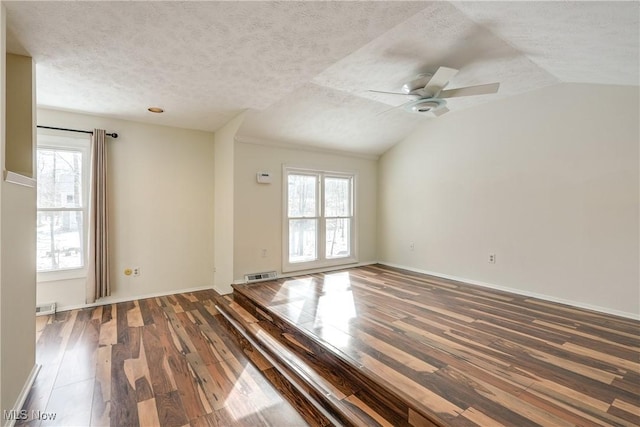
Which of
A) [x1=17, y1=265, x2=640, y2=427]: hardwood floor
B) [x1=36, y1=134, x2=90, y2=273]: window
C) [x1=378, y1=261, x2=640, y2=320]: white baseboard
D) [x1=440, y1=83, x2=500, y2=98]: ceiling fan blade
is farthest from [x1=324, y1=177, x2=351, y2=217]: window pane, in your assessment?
[x1=36, y1=134, x2=90, y2=273]: window

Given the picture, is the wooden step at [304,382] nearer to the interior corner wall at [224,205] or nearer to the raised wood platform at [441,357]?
the raised wood platform at [441,357]

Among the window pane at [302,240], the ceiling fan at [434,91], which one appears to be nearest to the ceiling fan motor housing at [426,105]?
the ceiling fan at [434,91]

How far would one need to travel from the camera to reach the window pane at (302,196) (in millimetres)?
5039

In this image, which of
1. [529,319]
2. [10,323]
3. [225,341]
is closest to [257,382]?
[225,341]

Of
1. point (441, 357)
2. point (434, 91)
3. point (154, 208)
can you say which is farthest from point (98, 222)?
point (434, 91)

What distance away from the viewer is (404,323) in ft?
9.73

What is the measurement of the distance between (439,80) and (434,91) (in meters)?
0.25

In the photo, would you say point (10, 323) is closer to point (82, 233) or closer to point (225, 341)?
point (225, 341)

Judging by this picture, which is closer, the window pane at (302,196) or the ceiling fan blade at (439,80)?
the ceiling fan blade at (439,80)

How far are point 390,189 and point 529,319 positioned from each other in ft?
10.8

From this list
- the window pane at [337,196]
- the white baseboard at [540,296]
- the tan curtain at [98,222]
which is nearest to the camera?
the white baseboard at [540,296]

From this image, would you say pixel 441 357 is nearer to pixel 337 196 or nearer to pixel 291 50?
pixel 291 50

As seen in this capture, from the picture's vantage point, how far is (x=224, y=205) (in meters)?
4.59

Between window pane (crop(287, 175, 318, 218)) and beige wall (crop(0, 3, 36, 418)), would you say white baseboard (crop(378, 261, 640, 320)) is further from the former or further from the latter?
beige wall (crop(0, 3, 36, 418))
